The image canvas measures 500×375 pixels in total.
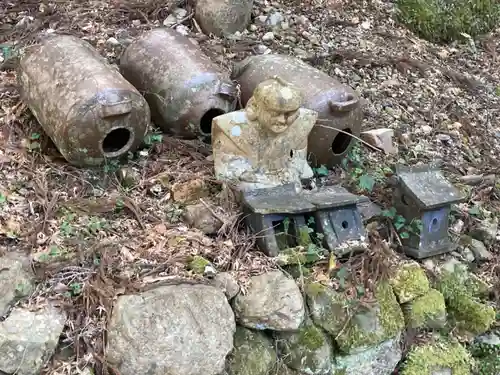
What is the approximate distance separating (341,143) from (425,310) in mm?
1150

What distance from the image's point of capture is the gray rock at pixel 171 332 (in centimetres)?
283

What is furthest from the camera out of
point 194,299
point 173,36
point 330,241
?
point 173,36

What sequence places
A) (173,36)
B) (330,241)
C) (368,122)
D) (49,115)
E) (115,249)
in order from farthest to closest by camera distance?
(368,122)
(173,36)
(49,115)
(330,241)
(115,249)

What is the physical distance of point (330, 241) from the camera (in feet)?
11.2

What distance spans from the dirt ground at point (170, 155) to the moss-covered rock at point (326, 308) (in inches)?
11.3

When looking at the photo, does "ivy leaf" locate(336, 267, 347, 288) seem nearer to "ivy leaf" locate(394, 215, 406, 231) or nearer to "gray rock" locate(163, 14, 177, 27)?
"ivy leaf" locate(394, 215, 406, 231)

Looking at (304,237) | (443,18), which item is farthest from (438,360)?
(443,18)

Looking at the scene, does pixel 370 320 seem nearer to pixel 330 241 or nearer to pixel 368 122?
pixel 330 241

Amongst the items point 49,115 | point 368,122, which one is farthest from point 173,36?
point 368,122

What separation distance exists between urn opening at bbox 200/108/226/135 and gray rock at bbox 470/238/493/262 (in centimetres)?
172

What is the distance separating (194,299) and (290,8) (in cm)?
348

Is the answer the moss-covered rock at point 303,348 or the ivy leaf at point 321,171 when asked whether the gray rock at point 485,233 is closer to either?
the ivy leaf at point 321,171

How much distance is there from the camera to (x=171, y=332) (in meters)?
2.89

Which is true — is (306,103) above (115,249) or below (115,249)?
above
